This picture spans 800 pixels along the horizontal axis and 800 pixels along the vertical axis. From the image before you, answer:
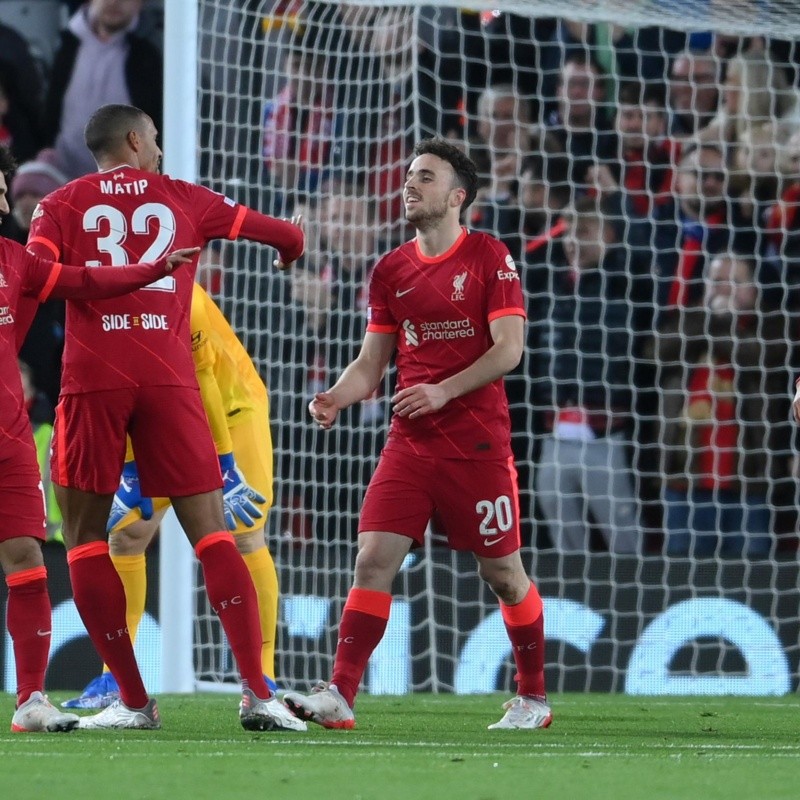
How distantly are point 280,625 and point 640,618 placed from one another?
1.74 metres

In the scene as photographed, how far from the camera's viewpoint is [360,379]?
5.79m

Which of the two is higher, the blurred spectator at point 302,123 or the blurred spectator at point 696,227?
the blurred spectator at point 302,123

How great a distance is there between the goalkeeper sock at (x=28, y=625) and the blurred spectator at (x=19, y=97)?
6.17 meters

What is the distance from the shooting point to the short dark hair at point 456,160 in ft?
19.3

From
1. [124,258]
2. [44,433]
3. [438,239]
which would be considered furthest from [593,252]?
[124,258]

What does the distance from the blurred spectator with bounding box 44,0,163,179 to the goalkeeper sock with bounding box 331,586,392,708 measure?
5.95m

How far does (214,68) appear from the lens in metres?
8.46

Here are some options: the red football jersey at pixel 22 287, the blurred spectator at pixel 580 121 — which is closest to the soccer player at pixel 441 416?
the red football jersey at pixel 22 287

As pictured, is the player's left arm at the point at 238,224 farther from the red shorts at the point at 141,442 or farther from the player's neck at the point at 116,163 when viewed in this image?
the red shorts at the point at 141,442

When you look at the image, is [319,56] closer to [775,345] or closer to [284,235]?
[775,345]

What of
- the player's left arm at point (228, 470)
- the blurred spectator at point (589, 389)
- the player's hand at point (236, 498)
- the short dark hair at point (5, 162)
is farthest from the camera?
the blurred spectator at point (589, 389)

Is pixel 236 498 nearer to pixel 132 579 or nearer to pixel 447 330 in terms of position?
pixel 132 579

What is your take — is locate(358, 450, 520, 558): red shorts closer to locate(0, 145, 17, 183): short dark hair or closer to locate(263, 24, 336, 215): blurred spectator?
locate(0, 145, 17, 183): short dark hair

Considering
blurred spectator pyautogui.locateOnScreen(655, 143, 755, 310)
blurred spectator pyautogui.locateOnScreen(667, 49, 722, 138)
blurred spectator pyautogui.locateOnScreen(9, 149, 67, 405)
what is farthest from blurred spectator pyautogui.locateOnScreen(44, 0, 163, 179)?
blurred spectator pyautogui.locateOnScreen(655, 143, 755, 310)
